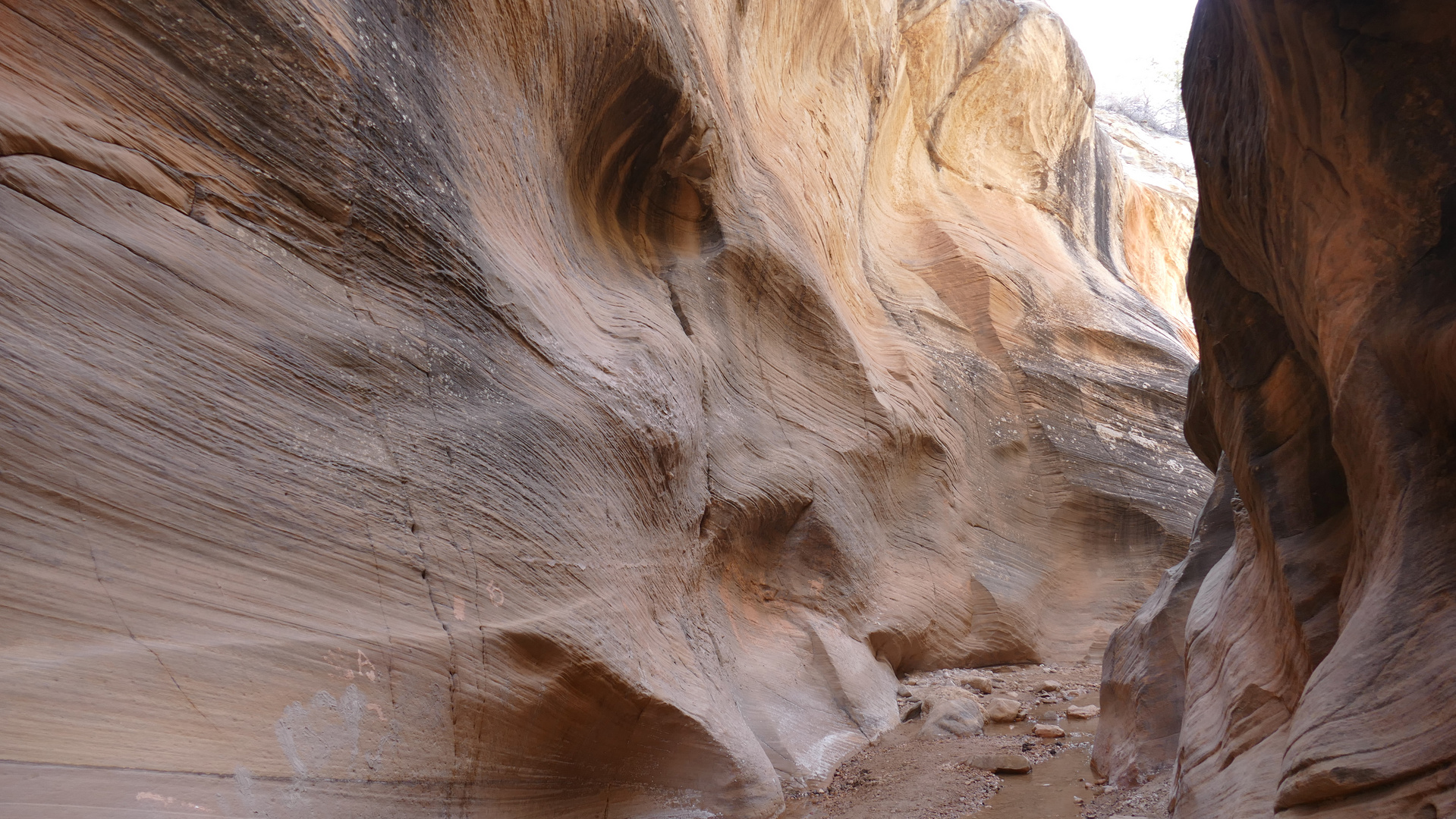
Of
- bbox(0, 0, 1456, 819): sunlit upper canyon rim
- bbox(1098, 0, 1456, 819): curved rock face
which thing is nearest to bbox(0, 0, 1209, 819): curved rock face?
bbox(0, 0, 1456, 819): sunlit upper canyon rim

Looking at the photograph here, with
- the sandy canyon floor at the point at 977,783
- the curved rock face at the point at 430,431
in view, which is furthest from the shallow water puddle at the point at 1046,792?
the curved rock face at the point at 430,431

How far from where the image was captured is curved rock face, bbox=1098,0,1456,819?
2.54m

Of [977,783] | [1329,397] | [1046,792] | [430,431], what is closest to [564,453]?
[430,431]

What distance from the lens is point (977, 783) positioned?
4914mm

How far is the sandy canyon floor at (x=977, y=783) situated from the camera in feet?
14.4

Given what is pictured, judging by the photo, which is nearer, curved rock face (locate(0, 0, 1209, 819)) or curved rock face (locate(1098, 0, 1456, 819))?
curved rock face (locate(1098, 0, 1456, 819))

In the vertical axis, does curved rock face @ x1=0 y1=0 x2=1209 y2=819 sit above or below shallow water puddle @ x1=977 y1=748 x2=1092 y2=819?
above

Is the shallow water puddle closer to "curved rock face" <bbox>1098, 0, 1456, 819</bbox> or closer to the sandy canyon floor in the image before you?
the sandy canyon floor

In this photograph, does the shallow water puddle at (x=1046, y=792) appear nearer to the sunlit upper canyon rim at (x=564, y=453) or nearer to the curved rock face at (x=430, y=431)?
the sunlit upper canyon rim at (x=564, y=453)

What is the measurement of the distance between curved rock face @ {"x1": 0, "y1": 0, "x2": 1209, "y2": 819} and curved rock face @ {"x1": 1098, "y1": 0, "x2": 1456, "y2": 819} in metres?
2.39

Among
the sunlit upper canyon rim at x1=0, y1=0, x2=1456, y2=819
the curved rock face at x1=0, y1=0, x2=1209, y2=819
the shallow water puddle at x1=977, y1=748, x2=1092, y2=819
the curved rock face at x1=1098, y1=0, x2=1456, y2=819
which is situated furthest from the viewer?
the shallow water puddle at x1=977, y1=748, x2=1092, y2=819

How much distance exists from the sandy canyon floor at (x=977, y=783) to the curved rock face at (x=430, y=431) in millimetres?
247

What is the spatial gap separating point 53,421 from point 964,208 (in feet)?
38.2

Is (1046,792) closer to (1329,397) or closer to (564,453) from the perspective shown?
(1329,397)
